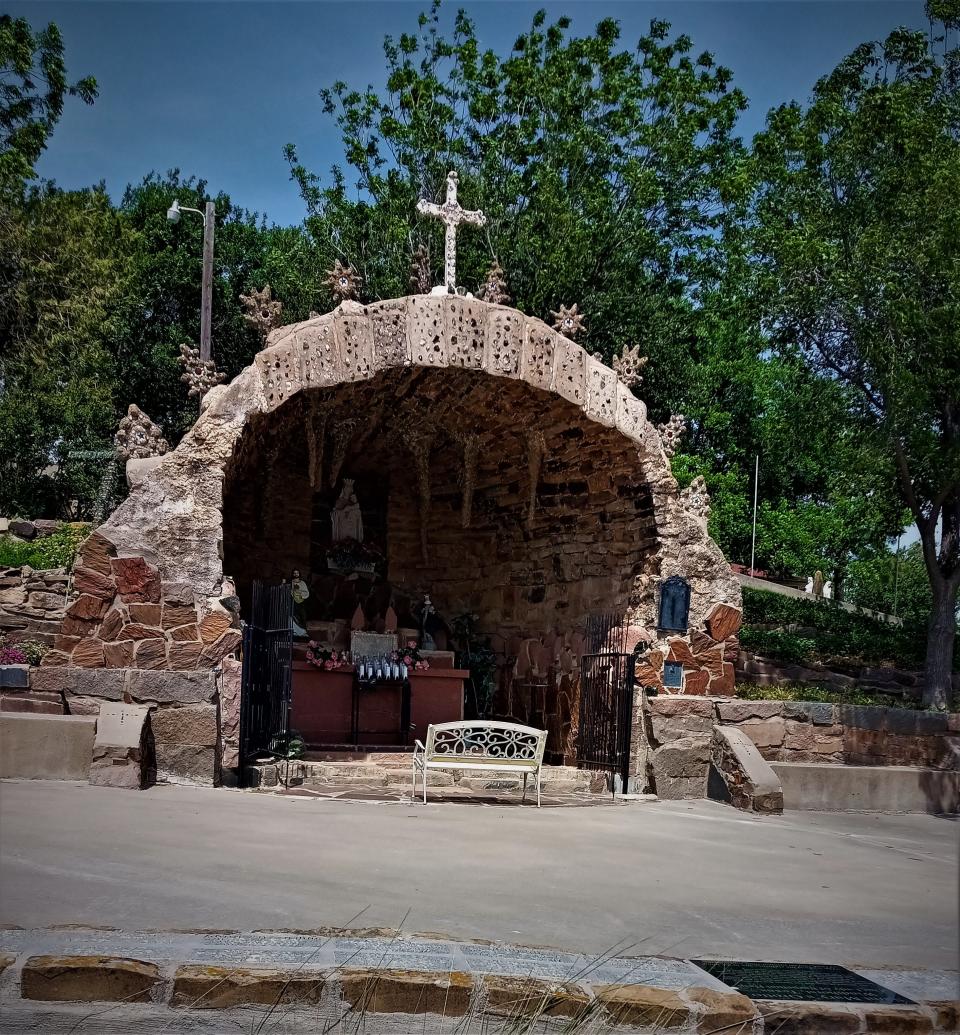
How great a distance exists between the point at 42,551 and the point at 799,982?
15949mm

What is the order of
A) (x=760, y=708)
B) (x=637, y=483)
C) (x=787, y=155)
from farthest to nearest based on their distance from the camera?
1. (x=787, y=155)
2. (x=637, y=483)
3. (x=760, y=708)

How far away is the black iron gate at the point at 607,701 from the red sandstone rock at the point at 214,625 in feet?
11.5

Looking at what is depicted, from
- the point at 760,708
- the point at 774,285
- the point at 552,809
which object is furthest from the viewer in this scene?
the point at 774,285

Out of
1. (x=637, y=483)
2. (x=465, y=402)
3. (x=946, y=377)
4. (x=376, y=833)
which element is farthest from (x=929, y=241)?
(x=376, y=833)

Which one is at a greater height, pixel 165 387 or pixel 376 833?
pixel 165 387

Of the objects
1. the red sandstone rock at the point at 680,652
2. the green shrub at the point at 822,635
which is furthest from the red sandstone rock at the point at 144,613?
the green shrub at the point at 822,635

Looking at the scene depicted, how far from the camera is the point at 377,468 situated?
14.7m

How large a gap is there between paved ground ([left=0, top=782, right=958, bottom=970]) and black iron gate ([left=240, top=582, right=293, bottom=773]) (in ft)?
3.89

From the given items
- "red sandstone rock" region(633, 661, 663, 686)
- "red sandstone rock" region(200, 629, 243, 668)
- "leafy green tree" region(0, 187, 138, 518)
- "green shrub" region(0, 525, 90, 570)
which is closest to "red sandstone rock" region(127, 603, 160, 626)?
"red sandstone rock" region(200, 629, 243, 668)

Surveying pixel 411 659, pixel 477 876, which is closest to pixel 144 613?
pixel 411 659

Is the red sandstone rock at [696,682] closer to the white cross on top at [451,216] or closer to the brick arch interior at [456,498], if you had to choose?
the brick arch interior at [456,498]

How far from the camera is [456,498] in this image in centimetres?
1445

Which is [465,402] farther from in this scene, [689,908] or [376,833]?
[689,908]

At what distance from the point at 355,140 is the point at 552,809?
18.1 m
